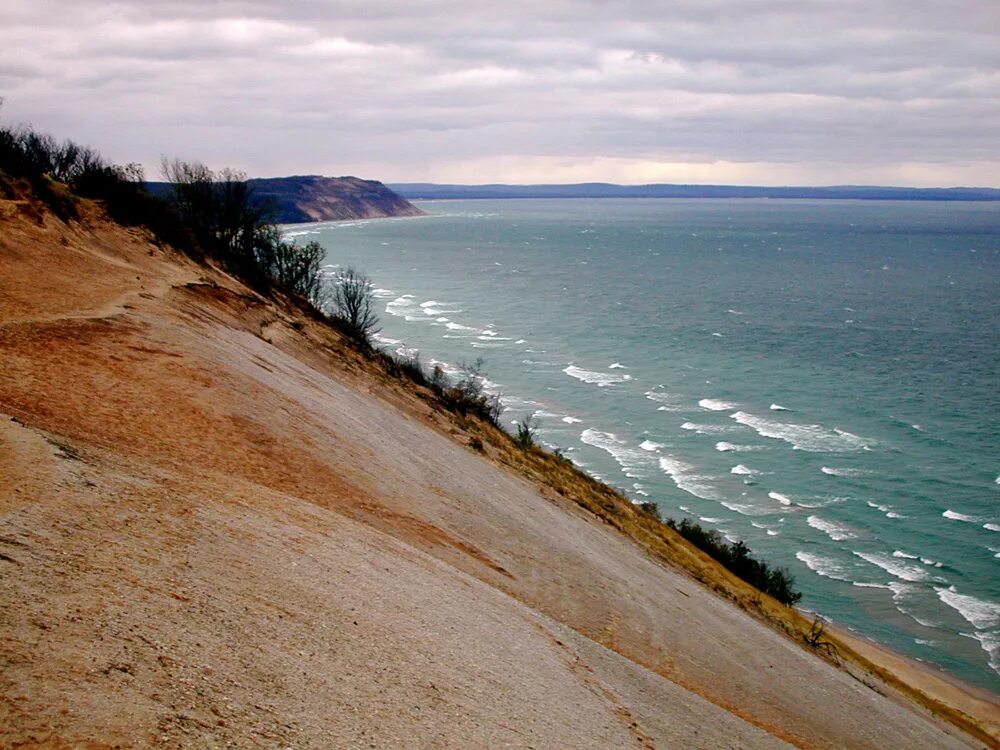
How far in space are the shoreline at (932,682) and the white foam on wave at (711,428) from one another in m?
20.1

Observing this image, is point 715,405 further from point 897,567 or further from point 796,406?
point 897,567

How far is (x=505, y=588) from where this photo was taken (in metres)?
14.6

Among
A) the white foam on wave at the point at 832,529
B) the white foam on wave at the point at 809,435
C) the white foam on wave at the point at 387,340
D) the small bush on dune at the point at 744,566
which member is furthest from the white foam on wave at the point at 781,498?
the white foam on wave at the point at 387,340

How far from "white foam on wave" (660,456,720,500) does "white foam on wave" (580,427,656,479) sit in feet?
2.57

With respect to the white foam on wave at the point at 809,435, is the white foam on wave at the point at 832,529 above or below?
below

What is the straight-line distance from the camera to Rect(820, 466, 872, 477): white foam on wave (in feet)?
146

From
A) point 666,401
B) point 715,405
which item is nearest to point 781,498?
point 715,405

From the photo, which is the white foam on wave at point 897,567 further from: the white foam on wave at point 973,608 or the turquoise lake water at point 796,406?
the white foam on wave at point 973,608

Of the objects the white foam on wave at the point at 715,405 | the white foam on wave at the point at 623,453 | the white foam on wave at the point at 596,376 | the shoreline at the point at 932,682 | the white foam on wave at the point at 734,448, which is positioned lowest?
the shoreline at the point at 932,682

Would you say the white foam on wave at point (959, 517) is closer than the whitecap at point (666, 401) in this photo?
Yes

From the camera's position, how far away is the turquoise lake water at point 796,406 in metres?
35.4

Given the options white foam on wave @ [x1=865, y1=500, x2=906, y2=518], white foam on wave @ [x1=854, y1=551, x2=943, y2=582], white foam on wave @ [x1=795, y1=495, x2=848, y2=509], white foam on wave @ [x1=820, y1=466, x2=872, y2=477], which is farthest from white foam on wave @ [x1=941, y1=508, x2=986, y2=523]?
white foam on wave @ [x1=854, y1=551, x2=943, y2=582]

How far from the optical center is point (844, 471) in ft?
148

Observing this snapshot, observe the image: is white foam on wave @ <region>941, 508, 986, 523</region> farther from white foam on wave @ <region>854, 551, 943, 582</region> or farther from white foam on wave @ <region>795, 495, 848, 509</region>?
white foam on wave @ <region>854, 551, 943, 582</region>
